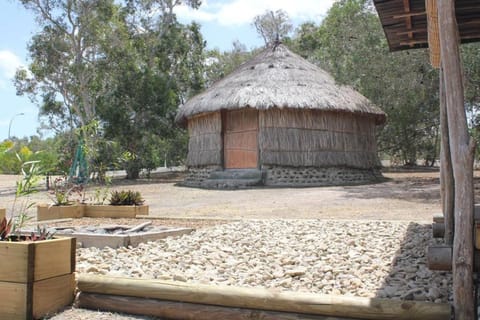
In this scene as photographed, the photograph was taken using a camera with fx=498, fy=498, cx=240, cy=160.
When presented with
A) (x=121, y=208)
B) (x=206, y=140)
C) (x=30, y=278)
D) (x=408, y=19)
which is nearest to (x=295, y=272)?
(x=30, y=278)

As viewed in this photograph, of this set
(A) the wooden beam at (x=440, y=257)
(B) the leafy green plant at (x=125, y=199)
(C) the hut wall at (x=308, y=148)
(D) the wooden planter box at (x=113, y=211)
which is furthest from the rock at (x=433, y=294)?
(C) the hut wall at (x=308, y=148)

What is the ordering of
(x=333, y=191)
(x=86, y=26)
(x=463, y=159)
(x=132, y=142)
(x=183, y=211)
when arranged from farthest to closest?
1. (x=132, y=142)
2. (x=86, y=26)
3. (x=333, y=191)
4. (x=183, y=211)
5. (x=463, y=159)

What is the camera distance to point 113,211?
27.5 feet

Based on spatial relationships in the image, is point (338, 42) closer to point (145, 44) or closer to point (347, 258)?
point (145, 44)

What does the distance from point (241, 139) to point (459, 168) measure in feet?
47.0

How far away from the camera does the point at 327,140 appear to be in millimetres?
17141

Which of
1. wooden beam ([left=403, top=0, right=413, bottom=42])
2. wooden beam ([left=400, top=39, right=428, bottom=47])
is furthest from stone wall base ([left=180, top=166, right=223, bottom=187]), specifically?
wooden beam ([left=403, top=0, right=413, bottom=42])

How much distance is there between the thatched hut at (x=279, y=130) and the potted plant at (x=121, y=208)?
7797mm

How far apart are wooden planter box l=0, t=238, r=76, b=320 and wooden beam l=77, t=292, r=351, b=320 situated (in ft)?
0.88

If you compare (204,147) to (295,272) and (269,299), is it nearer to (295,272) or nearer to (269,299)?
(295,272)

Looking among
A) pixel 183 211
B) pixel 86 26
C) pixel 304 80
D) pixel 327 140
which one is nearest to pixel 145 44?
pixel 86 26

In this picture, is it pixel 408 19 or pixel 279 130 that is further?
pixel 279 130

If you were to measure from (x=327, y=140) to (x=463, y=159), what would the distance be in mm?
14270

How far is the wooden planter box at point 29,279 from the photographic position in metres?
3.26
